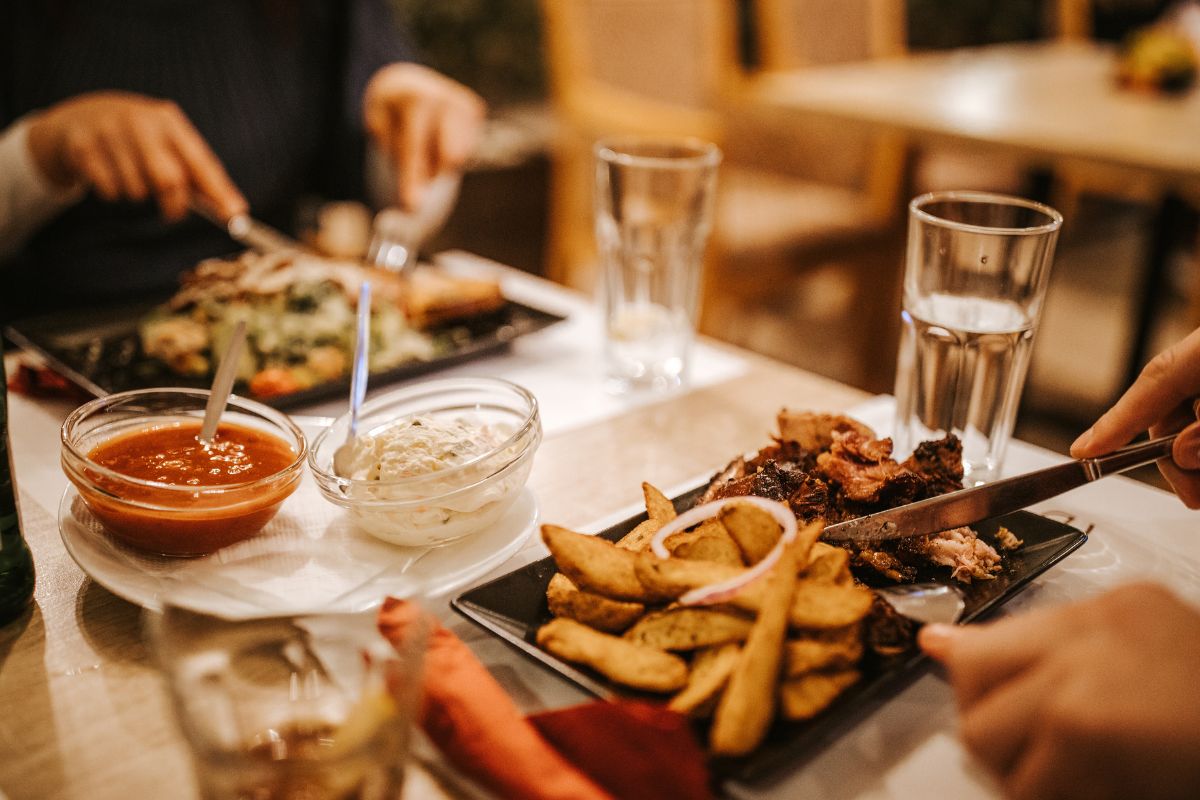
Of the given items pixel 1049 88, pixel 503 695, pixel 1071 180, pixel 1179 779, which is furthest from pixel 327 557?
pixel 1071 180

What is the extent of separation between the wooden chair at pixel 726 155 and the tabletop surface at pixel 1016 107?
0.31 metres

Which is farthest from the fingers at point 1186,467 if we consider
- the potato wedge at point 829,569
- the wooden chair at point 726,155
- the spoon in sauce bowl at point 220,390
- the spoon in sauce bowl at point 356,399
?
the wooden chair at point 726,155

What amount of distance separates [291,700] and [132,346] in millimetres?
1170

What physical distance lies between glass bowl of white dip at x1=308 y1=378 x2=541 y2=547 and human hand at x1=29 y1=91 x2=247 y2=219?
2.81ft

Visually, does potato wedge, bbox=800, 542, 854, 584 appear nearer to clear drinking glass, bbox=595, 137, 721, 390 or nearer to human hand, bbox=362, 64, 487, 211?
clear drinking glass, bbox=595, 137, 721, 390

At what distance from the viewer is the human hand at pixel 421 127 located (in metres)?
2.38

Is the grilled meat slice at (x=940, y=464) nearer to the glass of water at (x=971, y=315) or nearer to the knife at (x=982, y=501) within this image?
the knife at (x=982, y=501)

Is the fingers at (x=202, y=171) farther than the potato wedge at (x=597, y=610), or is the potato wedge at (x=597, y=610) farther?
the fingers at (x=202, y=171)

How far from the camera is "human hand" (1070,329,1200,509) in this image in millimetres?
1128

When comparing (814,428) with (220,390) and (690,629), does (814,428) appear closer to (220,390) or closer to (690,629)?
(690,629)

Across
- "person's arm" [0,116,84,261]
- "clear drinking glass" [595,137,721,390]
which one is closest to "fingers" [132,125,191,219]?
"person's arm" [0,116,84,261]

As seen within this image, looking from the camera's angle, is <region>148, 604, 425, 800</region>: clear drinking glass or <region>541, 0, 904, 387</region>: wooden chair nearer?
Result: <region>148, 604, 425, 800</region>: clear drinking glass

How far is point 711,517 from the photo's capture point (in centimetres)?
105

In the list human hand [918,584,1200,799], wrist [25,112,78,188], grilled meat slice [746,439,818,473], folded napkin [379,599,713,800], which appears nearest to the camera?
human hand [918,584,1200,799]
